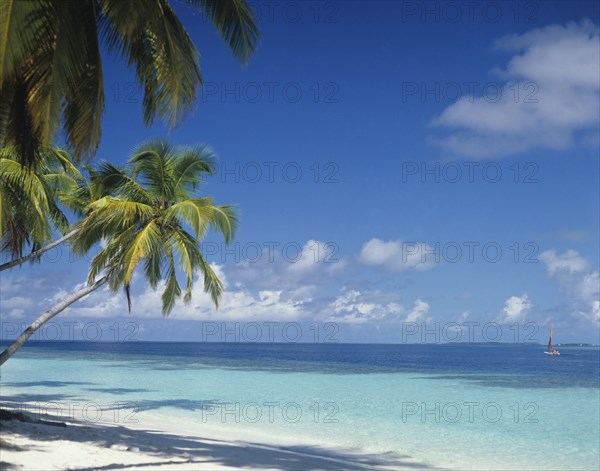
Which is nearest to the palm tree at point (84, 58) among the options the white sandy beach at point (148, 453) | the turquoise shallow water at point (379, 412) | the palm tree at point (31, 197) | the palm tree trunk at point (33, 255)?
the palm tree at point (31, 197)

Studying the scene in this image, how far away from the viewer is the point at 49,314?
11734 millimetres

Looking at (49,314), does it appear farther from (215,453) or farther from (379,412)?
(379,412)

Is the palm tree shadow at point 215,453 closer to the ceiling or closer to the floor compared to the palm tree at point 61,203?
closer to the floor

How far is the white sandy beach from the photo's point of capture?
7.87m

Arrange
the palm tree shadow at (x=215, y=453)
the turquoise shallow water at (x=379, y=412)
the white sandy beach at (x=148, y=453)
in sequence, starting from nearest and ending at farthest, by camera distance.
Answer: the white sandy beach at (x=148, y=453)
the palm tree shadow at (x=215, y=453)
the turquoise shallow water at (x=379, y=412)

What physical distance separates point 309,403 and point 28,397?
9.93m

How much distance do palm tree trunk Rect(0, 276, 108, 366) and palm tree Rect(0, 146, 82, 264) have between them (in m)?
1.22

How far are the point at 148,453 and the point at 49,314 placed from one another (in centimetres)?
415

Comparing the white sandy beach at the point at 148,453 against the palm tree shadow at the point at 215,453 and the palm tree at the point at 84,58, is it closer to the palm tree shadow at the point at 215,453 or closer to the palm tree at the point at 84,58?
the palm tree shadow at the point at 215,453

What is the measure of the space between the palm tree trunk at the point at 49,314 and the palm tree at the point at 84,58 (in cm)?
475

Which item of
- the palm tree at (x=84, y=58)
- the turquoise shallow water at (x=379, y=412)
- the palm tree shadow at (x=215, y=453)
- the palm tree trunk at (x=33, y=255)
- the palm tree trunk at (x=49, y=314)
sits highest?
the palm tree at (x=84, y=58)

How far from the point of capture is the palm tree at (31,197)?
34.9 feet

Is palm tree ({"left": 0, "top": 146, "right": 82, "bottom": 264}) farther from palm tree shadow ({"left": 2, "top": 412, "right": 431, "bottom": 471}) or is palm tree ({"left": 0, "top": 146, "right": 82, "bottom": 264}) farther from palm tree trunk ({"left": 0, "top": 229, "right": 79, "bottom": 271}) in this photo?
palm tree shadow ({"left": 2, "top": 412, "right": 431, "bottom": 471})

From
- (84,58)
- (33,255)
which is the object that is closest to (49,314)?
(33,255)
